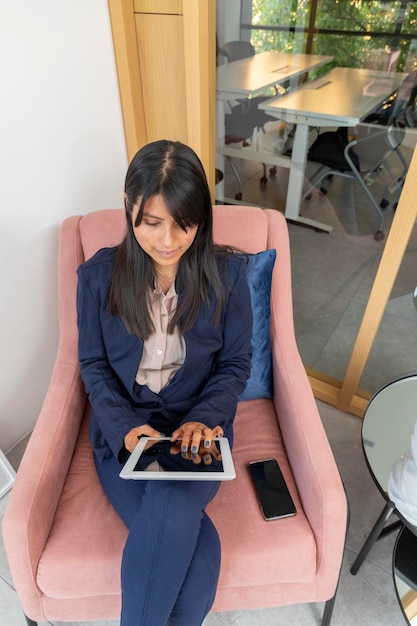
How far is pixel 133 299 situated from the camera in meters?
1.07

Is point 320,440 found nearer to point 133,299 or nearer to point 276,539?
point 276,539

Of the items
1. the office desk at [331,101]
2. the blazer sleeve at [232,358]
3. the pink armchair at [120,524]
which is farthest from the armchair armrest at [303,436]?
the office desk at [331,101]

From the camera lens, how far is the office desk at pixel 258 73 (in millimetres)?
1418

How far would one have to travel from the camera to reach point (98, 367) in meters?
1.12

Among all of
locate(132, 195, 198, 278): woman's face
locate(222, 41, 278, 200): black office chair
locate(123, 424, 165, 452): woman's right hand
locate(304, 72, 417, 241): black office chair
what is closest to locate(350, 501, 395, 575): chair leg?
locate(123, 424, 165, 452): woman's right hand

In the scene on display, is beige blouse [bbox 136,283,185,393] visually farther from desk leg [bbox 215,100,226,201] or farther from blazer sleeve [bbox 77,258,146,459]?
desk leg [bbox 215,100,226,201]

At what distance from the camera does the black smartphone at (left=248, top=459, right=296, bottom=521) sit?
102cm

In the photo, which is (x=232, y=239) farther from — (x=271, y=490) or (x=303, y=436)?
(x=271, y=490)

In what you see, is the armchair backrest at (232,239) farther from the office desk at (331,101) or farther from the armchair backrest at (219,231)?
the office desk at (331,101)

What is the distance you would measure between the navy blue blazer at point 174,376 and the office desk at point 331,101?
0.72 m

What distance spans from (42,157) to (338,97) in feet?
3.27

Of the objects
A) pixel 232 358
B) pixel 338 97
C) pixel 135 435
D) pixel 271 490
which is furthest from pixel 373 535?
pixel 338 97

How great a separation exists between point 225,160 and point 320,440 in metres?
1.20

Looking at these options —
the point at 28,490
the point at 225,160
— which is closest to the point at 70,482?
the point at 28,490
